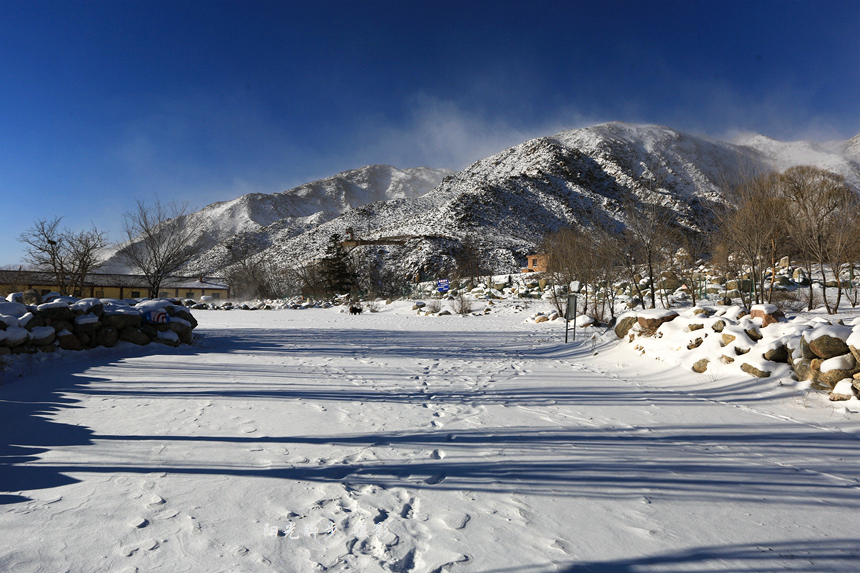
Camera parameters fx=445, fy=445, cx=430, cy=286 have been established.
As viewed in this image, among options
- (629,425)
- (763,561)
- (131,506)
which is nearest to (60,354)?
(131,506)

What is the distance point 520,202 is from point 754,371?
67.5 meters

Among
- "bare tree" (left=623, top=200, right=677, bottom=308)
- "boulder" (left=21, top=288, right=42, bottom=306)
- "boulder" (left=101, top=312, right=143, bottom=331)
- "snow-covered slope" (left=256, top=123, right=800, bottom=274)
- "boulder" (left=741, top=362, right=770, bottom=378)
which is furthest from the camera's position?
"snow-covered slope" (left=256, top=123, right=800, bottom=274)

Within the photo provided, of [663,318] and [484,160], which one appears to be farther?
[484,160]

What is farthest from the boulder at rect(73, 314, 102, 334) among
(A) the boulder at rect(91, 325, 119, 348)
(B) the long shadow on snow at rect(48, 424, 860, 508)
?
(B) the long shadow on snow at rect(48, 424, 860, 508)

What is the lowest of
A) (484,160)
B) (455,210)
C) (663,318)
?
(663,318)

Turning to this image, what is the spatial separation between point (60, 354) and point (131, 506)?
258 inches

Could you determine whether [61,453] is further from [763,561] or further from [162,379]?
[763,561]

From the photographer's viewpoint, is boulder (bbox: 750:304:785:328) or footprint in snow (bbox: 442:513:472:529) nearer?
footprint in snow (bbox: 442:513:472:529)

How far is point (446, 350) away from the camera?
1047 cm

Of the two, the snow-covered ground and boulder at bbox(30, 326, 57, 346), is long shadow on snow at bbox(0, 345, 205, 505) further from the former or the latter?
boulder at bbox(30, 326, 57, 346)

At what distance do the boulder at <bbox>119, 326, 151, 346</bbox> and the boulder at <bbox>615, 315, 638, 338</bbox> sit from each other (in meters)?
10.2

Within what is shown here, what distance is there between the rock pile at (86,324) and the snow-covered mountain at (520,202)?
13798mm

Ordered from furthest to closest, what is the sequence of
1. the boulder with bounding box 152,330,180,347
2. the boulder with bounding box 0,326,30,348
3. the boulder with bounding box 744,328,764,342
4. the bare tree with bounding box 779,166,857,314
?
the bare tree with bounding box 779,166,857,314
the boulder with bounding box 152,330,180,347
the boulder with bounding box 744,328,764,342
the boulder with bounding box 0,326,30,348

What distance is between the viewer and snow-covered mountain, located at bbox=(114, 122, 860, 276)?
5097cm
